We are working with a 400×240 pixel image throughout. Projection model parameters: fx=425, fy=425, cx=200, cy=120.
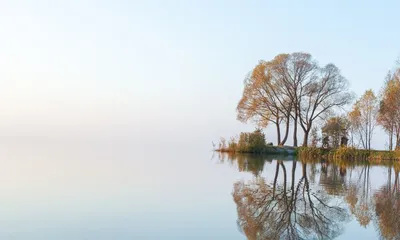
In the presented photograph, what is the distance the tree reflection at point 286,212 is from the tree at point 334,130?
3162 centimetres

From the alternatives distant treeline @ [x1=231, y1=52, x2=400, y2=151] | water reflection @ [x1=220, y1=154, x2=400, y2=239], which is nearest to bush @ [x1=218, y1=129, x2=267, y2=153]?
distant treeline @ [x1=231, y1=52, x2=400, y2=151]

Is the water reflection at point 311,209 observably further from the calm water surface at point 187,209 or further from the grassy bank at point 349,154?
the grassy bank at point 349,154

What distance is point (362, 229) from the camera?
8.44 m

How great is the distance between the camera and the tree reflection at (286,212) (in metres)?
7.87

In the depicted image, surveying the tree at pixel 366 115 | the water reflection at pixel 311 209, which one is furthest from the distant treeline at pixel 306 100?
the water reflection at pixel 311 209

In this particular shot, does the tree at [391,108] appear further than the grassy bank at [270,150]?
No

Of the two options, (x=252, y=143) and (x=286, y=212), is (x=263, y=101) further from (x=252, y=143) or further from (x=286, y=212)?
(x=286, y=212)

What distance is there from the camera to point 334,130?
4444 cm

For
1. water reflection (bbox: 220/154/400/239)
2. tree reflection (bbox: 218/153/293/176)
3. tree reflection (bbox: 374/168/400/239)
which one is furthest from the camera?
tree reflection (bbox: 218/153/293/176)

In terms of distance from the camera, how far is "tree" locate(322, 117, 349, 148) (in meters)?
44.5

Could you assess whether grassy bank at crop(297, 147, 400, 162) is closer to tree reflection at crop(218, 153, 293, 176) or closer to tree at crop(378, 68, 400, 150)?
tree at crop(378, 68, 400, 150)

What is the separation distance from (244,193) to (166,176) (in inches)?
193

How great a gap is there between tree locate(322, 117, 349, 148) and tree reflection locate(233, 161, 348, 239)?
1245 inches

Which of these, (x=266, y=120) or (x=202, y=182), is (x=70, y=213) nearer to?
(x=202, y=182)
